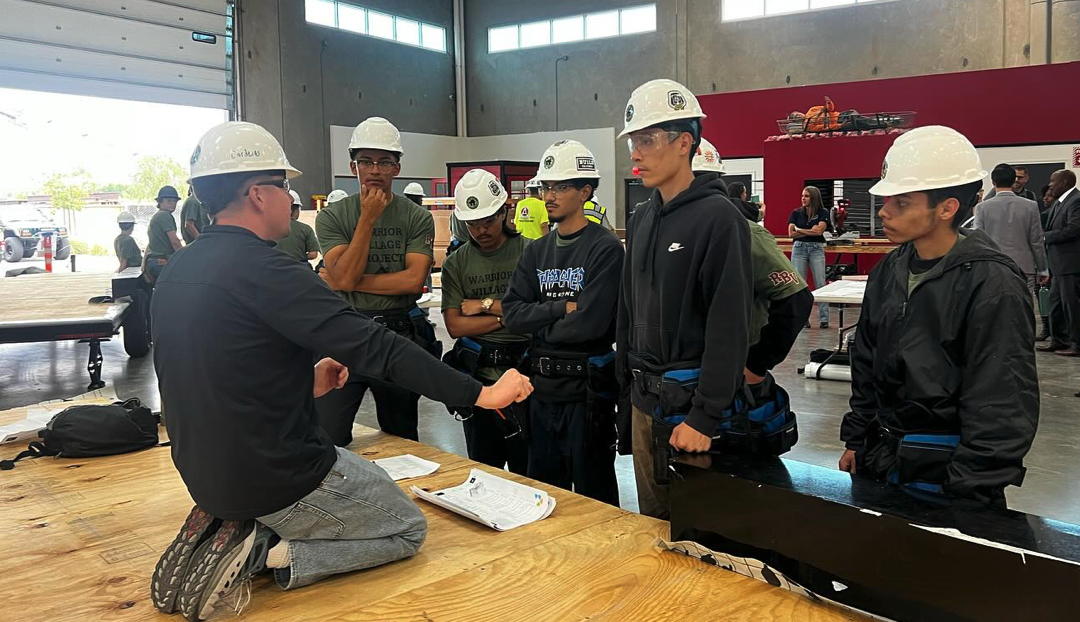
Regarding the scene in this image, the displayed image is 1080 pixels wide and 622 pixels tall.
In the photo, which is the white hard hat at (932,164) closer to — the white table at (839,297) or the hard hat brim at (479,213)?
the hard hat brim at (479,213)

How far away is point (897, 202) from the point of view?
222 centimetres

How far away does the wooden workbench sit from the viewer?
201 cm

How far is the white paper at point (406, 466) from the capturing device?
120 inches

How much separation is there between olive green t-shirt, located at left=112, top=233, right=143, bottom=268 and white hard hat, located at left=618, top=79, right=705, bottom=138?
33.4 ft

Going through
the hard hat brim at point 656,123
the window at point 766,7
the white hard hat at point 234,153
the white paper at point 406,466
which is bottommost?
the white paper at point 406,466

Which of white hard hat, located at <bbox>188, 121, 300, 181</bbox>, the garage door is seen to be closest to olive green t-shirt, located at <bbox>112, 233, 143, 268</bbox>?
the garage door

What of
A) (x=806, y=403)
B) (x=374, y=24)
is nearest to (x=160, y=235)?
(x=806, y=403)

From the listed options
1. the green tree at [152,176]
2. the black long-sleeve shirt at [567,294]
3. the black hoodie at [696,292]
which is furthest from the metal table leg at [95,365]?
the green tree at [152,176]

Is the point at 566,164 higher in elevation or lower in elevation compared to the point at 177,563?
higher

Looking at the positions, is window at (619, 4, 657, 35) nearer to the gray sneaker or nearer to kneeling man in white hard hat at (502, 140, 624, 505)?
kneeling man in white hard hat at (502, 140, 624, 505)

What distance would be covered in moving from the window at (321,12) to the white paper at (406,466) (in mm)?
16851

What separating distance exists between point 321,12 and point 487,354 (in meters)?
16.8

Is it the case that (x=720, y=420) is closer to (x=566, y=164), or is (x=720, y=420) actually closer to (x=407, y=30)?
(x=566, y=164)

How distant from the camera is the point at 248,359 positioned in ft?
6.30
